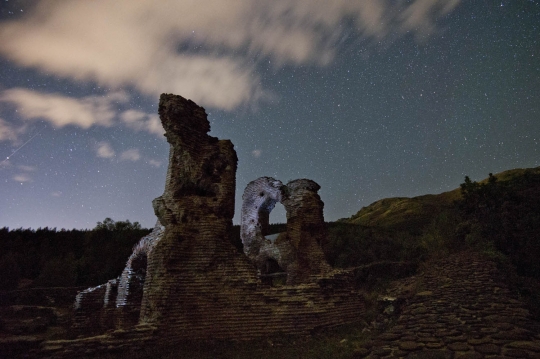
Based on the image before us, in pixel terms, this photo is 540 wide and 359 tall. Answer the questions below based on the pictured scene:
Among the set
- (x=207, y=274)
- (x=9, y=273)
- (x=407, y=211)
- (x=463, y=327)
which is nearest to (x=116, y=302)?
(x=207, y=274)

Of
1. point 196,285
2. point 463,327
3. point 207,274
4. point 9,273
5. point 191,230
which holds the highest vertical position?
point 191,230

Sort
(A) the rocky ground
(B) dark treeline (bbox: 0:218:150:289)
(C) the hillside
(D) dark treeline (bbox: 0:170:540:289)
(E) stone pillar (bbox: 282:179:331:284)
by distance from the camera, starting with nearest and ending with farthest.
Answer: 1. (A) the rocky ground
2. (E) stone pillar (bbox: 282:179:331:284)
3. (D) dark treeline (bbox: 0:170:540:289)
4. (B) dark treeline (bbox: 0:218:150:289)
5. (C) the hillside

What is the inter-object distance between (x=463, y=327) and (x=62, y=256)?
95.8ft

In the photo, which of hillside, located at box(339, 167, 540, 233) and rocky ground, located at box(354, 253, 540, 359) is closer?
rocky ground, located at box(354, 253, 540, 359)

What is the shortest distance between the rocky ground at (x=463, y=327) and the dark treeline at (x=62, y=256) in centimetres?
2129

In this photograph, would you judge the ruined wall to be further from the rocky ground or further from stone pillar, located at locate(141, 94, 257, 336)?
the rocky ground

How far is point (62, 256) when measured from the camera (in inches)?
1038

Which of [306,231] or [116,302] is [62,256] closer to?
[116,302]

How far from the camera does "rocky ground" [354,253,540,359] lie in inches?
171

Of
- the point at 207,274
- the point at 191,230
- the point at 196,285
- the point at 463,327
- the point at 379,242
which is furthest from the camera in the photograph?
the point at 379,242

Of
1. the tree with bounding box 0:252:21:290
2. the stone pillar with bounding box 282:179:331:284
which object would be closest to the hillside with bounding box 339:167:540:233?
the stone pillar with bounding box 282:179:331:284

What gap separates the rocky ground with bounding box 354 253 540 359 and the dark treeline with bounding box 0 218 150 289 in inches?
838

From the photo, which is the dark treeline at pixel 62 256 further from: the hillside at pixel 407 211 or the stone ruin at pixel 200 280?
the hillside at pixel 407 211

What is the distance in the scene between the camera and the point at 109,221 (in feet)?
121
